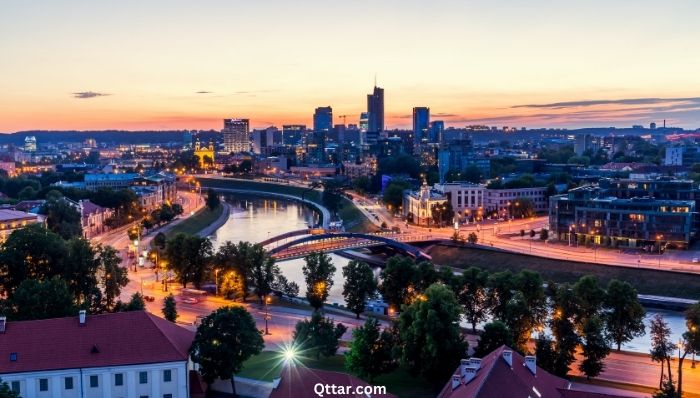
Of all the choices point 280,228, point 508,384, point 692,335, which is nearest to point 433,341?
point 508,384

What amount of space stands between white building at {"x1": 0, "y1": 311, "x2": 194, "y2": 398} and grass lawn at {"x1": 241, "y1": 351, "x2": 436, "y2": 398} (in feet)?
10.4

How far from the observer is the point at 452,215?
5700 centimetres

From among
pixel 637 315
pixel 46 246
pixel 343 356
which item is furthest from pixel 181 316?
pixel 637 315

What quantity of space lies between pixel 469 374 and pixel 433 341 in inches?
196

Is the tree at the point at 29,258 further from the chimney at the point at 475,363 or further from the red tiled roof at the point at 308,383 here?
the chimney at the point at 475,363

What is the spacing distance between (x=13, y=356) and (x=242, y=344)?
5659 mm

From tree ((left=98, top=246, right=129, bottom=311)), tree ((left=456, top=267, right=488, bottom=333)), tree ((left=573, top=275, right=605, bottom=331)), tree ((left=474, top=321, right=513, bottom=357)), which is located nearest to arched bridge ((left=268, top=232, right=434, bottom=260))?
tree ((left=98, top=246, right=129, bottom=311))

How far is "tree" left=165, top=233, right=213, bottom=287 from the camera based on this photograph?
3281 cm

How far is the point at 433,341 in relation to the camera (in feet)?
62.2

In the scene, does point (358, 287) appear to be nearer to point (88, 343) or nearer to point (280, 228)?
point (88, 343)

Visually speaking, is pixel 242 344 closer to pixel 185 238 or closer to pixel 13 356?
pixel 13 356

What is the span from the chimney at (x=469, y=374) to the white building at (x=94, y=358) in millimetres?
7386

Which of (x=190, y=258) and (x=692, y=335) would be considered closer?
(x=692, y=335)

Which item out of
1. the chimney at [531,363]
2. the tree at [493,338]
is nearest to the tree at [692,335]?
the tree at [493,338]
